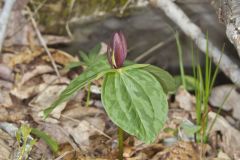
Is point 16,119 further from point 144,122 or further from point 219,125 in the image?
point 219,125

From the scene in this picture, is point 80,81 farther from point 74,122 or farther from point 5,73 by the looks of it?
point 5,73

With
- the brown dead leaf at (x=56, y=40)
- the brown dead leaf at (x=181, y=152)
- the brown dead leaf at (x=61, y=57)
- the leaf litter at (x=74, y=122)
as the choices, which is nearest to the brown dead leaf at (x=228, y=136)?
the leaf litter at (x=74, y=122)

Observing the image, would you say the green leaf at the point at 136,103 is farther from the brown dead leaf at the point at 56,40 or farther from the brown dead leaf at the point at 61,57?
the brown dead leaf at the point at 56,40

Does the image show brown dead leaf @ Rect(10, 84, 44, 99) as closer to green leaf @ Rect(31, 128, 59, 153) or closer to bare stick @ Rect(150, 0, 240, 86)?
green leaf @ Rect(31, 128, 59, 153)

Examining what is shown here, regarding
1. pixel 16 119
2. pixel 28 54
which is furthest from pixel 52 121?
pixel 28 54

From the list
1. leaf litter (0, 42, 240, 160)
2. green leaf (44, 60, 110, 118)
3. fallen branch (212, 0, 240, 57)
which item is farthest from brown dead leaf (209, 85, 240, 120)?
green leaf (44, 60, 110, 118)

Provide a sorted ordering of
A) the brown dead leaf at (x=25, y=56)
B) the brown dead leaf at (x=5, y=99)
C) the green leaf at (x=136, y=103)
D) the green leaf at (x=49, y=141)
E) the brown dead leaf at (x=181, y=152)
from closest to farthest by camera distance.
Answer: the green leaf at (x=136, y=103) → the green leaf at (x=49, y=141) → the brown dead leaf at (x=181, y=152) → the brown dead leaf at (x=5, y=99) → the brown dead leaf at (x=25, y=56)

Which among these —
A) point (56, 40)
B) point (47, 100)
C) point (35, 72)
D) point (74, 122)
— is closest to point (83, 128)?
point (74, 122)
